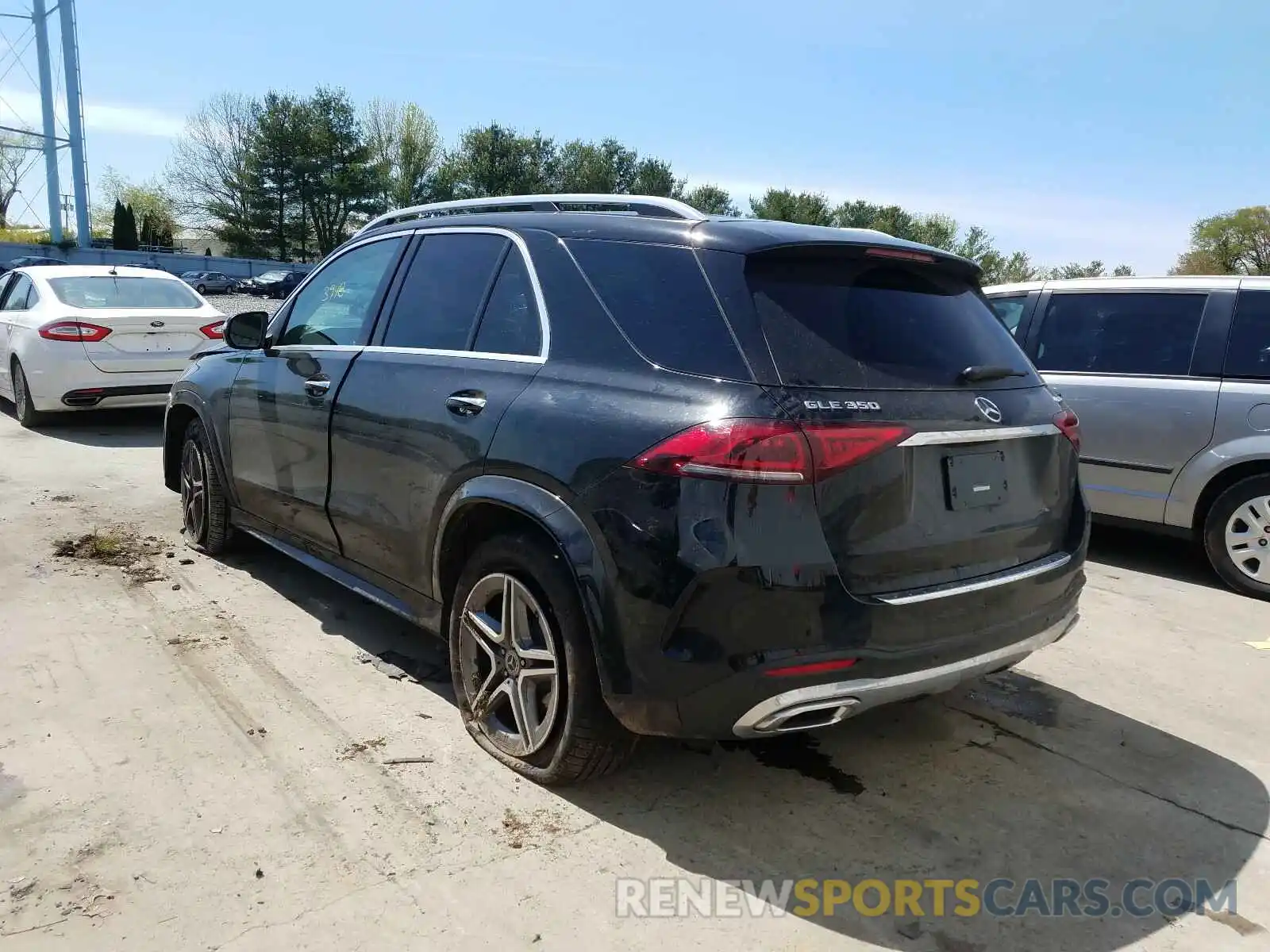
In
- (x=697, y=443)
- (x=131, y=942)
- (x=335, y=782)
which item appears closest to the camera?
(x=131, y=942)

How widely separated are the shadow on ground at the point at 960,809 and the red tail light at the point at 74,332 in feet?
22.1

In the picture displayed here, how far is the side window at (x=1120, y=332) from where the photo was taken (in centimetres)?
580

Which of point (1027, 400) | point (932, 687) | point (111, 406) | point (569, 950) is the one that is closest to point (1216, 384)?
point (1027, 400)

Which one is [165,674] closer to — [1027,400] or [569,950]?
[569,950]

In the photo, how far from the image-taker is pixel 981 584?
282cm

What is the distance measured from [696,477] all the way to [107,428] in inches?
364

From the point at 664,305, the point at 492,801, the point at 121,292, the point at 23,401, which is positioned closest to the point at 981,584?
the point at 664,305

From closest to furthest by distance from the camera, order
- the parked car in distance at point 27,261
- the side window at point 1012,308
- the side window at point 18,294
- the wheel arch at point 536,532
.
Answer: the wheel arch at point 536,532
the side window at point 1012,308
the side window at point 18,294
the parked car in distance at point 27,261

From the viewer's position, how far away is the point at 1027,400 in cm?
312

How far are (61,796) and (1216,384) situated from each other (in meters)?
6.01

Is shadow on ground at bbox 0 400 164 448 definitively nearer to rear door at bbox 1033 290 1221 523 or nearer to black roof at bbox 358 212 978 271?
black roof at bbox 358 212 978 271

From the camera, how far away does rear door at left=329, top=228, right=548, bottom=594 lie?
126 inches

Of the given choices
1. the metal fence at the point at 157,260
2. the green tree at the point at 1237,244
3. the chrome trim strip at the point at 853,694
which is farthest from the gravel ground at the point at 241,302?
the green tree at the point at 1237,244

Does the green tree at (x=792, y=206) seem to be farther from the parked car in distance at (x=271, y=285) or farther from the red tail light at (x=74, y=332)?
the red tail light at (x=74, y=332)
